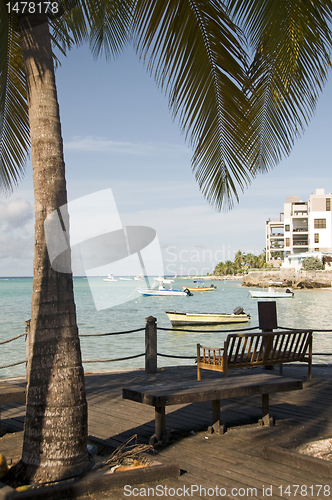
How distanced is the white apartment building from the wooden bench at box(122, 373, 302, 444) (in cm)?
9809

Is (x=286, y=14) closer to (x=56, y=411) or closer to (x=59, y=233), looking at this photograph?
(x=59, y=233)

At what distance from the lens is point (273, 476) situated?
390 centimetres

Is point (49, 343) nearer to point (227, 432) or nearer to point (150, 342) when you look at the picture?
point (227, 432)

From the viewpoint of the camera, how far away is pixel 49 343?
3.58 metres

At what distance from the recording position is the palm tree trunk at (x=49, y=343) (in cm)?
355

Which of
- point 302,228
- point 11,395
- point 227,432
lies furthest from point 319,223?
point 11,395

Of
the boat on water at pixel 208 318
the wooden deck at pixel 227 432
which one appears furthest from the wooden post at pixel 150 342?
the boat on water at pixel 208 318

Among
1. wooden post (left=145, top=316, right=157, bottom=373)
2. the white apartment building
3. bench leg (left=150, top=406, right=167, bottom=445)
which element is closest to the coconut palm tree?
bench leg (left=150, top=406, right=167, bottom=445)

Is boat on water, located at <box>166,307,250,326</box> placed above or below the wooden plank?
below

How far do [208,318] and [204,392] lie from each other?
32065 millimetres

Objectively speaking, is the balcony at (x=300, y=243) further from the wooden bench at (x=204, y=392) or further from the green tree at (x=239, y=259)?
the wooden bench at (x=204, y=392)

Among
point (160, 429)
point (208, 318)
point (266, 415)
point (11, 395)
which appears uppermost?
point (11, 395)

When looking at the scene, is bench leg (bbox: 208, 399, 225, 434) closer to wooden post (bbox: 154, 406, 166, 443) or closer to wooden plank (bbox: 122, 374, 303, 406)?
wooden plank (bbox: 122, 374, 303, 406)

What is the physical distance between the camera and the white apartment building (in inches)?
3890
